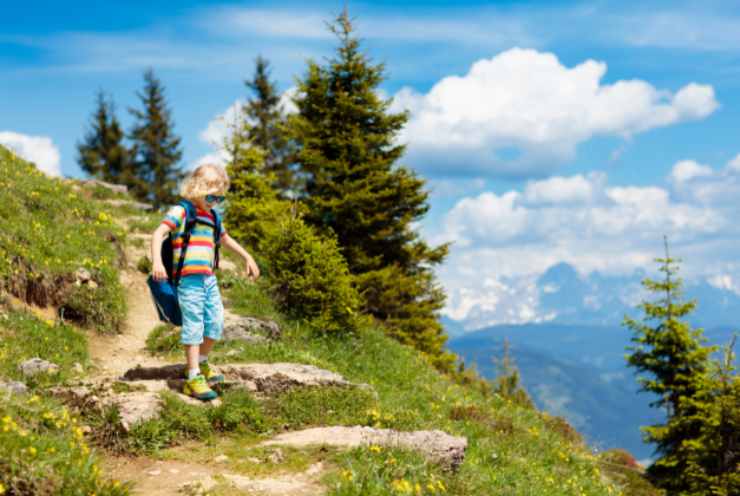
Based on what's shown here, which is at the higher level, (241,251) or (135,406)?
(241,251)

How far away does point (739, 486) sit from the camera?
17297 millimetres

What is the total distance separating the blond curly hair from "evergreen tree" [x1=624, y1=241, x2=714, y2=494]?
19463 millimetres

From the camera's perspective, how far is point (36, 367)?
864 centimetres

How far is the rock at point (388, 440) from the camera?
678 cm

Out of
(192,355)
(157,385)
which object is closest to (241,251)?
(192,355)

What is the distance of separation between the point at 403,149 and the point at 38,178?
13914mm

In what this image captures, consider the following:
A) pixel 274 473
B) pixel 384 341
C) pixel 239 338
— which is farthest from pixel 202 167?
pixel 384 341

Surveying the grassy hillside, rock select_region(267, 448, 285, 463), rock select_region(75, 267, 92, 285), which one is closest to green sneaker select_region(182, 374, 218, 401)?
the grassy hillside

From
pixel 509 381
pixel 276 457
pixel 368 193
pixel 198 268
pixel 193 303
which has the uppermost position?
pixel 368 193

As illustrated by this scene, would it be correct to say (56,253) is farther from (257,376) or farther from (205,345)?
(257,376)

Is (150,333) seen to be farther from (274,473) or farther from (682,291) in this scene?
(682,291)

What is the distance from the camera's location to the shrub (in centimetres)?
1443

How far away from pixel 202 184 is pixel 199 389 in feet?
8.53

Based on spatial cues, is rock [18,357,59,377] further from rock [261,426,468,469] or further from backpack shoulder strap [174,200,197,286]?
rock [261,426,468,469]
